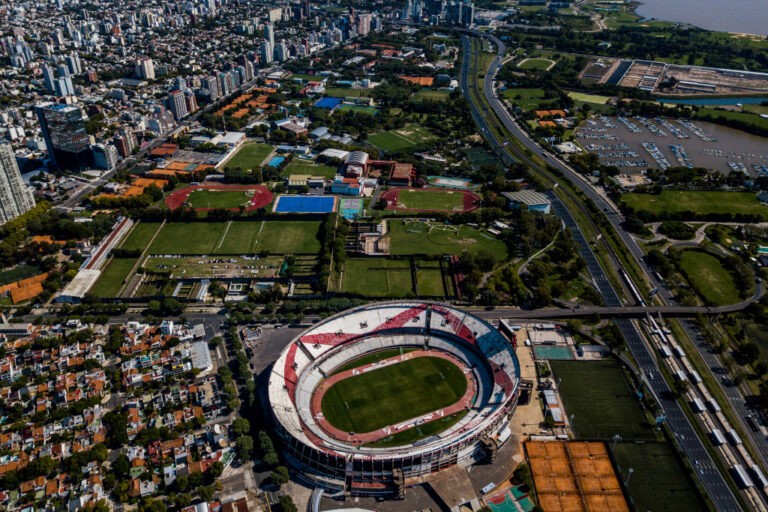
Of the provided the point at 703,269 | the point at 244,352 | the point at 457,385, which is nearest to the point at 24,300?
the point at 244,352

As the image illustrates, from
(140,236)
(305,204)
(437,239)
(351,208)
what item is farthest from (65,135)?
(437,239)

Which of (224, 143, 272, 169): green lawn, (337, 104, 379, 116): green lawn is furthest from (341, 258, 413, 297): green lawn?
(337, 104, 379, 116): green lawn

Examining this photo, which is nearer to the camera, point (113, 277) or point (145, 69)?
point (113, 277)

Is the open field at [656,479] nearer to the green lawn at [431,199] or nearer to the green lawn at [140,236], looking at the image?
the green lawn at [431,199]

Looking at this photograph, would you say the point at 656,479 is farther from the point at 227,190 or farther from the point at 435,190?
the point at 227,190

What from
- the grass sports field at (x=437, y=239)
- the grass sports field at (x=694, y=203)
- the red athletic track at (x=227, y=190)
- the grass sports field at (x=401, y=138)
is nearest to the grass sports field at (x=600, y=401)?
the grass sports field at (x=437, y=239)

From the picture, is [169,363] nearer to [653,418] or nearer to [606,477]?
[606,477]
